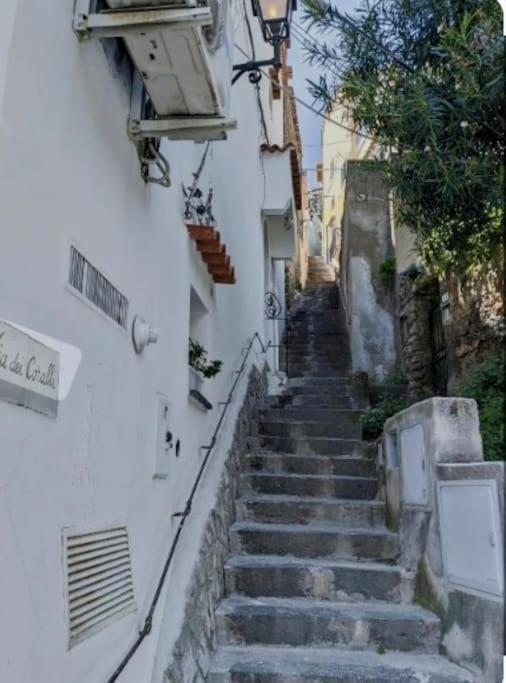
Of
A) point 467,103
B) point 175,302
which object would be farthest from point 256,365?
point 467,103

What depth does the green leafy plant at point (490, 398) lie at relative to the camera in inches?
142

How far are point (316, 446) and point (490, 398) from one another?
167 centimetres

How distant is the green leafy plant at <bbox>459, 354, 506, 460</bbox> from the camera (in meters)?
3.60

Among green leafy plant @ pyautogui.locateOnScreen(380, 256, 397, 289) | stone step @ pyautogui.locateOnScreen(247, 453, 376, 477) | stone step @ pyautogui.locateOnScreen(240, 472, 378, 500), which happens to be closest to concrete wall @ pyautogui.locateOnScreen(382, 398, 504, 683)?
stone step @ pyautogui.locateOnScreen(240, 472, 378, 500)

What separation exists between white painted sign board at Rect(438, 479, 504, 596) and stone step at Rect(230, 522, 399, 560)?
792mm

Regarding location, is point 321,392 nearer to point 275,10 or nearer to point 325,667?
point 325,667

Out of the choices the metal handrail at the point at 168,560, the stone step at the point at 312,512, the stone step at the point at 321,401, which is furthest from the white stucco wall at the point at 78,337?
the stone step at the point at 321,401

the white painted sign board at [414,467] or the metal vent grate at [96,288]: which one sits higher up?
the metal vent grate at [96,288]

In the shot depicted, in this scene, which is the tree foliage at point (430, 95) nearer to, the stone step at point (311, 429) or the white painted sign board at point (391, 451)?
the white painted sign board at point (391, 451)

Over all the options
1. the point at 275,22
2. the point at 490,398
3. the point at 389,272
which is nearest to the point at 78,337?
the point at 275,22

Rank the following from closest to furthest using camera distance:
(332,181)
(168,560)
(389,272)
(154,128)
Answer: (154,128) < (168,560) < (389,272) < (332,181)

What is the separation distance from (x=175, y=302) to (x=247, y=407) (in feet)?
8.10

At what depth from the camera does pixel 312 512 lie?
4.04 meters

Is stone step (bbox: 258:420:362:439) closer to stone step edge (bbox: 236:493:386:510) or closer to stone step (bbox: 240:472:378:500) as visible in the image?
stone step (bbox: 240:472:378:500)
